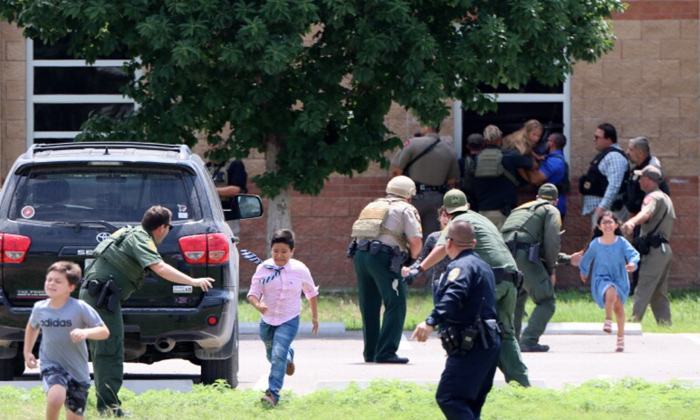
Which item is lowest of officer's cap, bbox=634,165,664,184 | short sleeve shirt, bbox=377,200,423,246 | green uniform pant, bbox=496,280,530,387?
green uniform pant, bbox=496,280,530,387

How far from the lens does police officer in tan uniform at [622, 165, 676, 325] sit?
15523 mm

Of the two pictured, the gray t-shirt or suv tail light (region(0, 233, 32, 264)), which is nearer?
the gray t-shirt

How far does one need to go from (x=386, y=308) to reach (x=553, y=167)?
6.50 m

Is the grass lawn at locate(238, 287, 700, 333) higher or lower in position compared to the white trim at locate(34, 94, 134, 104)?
lower

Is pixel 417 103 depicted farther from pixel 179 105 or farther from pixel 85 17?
pixel 85 17

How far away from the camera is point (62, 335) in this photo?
25.1 feet

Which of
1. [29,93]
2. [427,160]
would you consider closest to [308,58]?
[427,160]

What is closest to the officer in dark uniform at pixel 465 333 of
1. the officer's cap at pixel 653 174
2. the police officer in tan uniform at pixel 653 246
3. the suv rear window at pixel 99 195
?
the suv rear window at pixel 99 195

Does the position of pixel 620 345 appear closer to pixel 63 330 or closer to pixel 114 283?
pixel 114 283

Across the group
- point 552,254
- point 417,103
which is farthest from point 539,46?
point 552,254

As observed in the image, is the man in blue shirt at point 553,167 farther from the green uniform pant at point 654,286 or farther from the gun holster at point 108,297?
the gun holster at point 108,297

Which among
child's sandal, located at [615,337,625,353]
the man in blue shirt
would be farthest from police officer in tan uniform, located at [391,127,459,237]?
child's sandal, located at [615,337,625,353]

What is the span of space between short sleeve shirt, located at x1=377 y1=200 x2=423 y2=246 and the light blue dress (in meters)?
2.31

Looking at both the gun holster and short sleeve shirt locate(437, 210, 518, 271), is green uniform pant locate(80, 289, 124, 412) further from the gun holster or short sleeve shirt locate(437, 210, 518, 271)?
short sleeve shirt locate(437, 210, 518, 271)
